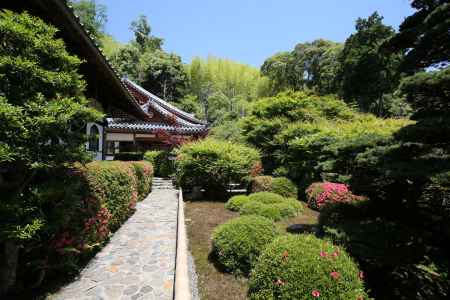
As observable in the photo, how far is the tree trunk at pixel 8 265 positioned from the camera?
2830 mm

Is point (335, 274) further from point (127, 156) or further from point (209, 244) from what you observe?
point (127, 156)

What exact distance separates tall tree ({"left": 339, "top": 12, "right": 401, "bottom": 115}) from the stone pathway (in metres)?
20.8

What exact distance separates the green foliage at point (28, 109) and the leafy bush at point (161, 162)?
11747 mm

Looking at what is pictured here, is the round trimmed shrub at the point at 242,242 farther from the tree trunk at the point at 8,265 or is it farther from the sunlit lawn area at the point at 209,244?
the tree trunk at the point at 8,265

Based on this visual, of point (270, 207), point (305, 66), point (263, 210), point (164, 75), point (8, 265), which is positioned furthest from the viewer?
point (305, 66)

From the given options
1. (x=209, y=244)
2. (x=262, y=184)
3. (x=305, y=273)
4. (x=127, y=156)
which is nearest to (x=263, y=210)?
(x=209, y=244)

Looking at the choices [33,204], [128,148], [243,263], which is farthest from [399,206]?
[128,148]

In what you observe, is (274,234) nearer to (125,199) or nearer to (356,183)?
(356,183)

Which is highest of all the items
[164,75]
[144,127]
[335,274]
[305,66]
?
[305,66]

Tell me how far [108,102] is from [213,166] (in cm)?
479

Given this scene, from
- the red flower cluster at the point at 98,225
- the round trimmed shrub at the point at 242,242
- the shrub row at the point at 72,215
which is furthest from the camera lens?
the red flower cluster at the point at 98,225

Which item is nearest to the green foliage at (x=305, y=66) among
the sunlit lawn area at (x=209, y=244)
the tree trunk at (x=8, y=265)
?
the sunlit lawn area at (x=209, y=244)

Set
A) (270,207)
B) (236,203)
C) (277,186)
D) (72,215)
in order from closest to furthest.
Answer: (72,215) < (270,207) < (236,203) < (277,186)

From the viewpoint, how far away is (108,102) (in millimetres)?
7469
